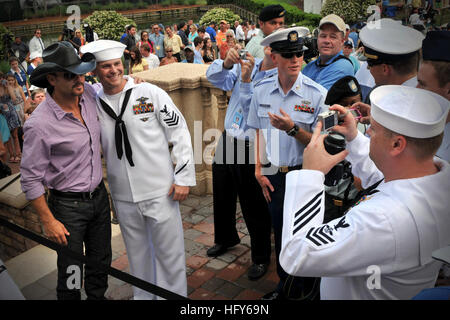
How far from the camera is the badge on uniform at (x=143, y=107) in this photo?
9.87ft

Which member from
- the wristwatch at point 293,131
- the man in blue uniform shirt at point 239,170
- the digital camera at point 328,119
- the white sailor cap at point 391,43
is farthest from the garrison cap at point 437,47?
the man in blue uniform shirt at point 239,170

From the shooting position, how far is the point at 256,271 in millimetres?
3686

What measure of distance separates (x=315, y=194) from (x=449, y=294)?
577 mm

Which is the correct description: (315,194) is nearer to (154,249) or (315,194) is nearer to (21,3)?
(154,249)

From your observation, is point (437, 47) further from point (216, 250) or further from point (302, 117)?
point (216, 250)

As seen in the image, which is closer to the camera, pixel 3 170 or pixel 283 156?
pixel 283 156

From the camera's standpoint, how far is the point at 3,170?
4059 millimetres

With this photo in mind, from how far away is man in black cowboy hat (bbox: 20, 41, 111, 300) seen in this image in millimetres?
2779

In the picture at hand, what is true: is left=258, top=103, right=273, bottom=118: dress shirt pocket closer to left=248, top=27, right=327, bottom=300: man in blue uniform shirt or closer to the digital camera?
left=248, top=27, right=327, bottom=300: man in blue uniform shirt

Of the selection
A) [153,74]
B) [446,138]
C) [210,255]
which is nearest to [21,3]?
[153,74]

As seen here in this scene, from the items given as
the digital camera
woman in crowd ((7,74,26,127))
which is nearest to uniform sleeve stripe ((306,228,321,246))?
the digital camera

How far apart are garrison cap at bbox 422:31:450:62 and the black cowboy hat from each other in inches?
86.1

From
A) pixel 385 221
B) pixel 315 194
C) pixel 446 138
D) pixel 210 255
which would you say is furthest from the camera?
pixel 210 255
